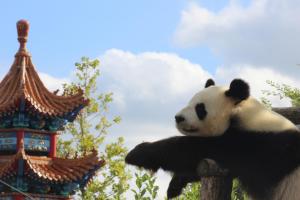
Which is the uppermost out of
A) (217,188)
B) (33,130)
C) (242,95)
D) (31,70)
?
(31,70)

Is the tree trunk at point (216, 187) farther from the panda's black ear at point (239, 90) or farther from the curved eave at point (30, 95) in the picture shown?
the curved eave at point (30, 95)

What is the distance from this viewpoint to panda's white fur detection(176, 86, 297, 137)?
13.3 ft

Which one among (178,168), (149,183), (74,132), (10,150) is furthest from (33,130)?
(178,168)

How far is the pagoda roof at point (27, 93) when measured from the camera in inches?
595

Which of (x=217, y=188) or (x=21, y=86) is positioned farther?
(x=21, y=86)

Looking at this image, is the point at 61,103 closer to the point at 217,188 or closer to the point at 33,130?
the point at 33,130

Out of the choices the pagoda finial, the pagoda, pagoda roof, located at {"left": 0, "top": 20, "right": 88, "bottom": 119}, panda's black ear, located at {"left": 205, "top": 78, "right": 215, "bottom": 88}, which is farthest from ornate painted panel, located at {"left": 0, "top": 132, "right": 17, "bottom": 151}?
panda's black ear, located at {"left": 205, "top": 78, "right": 215, "bottom": 88}

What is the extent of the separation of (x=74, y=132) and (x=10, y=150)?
4684 millimetres

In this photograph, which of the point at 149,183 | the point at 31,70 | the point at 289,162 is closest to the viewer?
the point at 289,162

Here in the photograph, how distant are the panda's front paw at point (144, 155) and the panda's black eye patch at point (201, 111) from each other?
31 centimetres

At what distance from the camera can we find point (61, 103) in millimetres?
15602

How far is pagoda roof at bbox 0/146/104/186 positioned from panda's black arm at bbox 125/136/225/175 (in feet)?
34.4

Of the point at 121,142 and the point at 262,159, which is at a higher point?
the point at 121,142

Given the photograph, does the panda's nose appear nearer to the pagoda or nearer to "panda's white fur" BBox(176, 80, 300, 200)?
"panda's white fur" BBox(176, 80, 300, 200)
